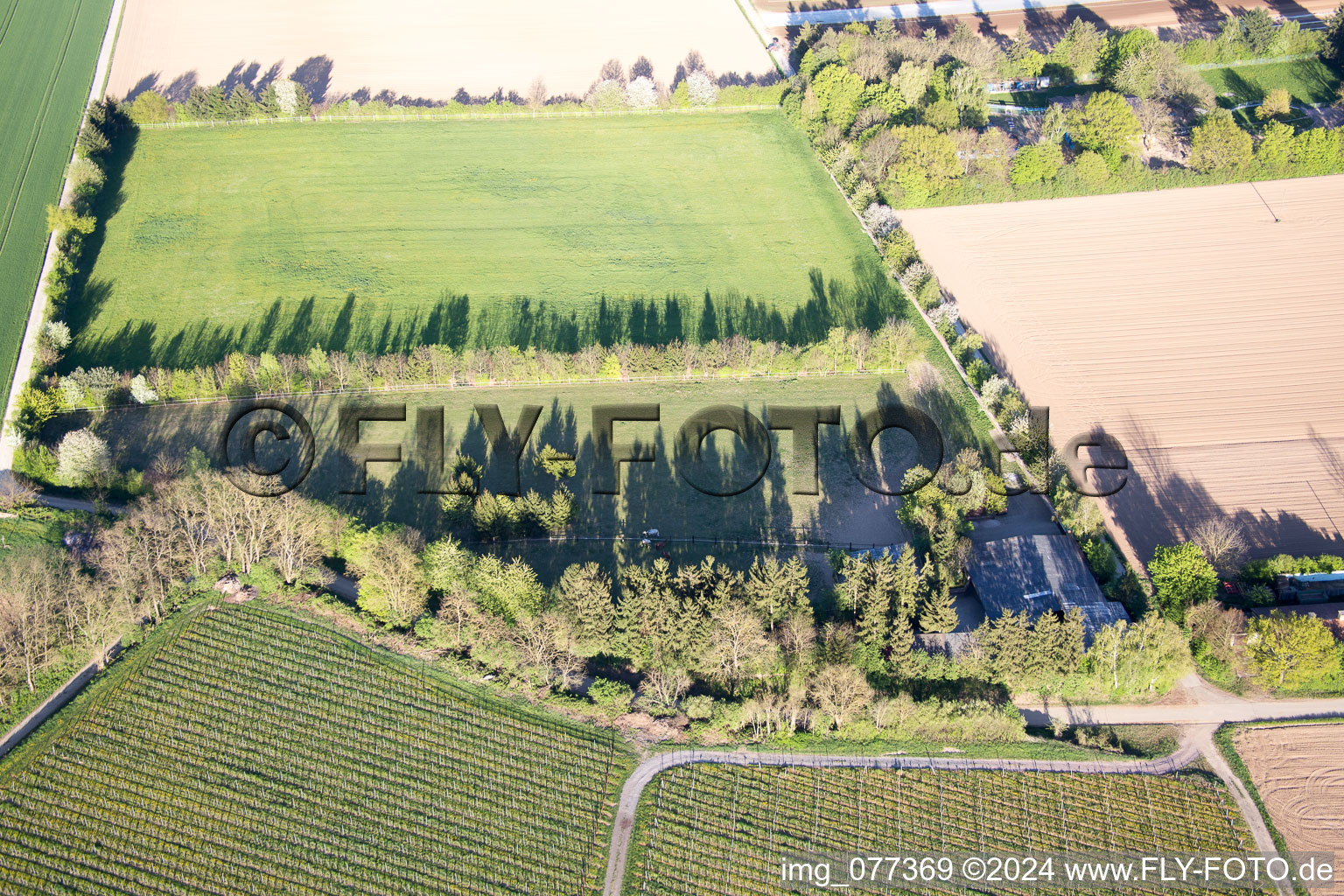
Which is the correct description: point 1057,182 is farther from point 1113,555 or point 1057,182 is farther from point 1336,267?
point 1113,555

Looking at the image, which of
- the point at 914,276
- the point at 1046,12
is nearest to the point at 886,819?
the point at 914,276

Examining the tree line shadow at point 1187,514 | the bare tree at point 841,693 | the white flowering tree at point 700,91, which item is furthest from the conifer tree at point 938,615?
the white flowering tree at point 700,91

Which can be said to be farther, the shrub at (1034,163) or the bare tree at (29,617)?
the shrub at (1034,163)

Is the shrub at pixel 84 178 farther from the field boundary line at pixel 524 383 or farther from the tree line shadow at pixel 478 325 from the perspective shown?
the field boundary line at pixel 524 383

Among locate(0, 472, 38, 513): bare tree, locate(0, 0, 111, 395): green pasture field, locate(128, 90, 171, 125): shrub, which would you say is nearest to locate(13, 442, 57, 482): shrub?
locate(0, 472, 38, 513): bare tree

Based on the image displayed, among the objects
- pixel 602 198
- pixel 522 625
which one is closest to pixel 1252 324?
pixel 602 198

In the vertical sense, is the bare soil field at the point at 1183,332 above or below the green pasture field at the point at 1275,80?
below

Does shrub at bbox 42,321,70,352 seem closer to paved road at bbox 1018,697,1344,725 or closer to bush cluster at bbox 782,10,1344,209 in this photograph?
bush cluster at bbox 782,10,1344,209
